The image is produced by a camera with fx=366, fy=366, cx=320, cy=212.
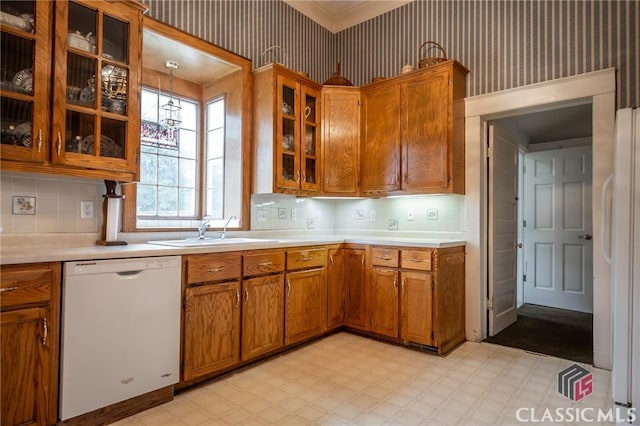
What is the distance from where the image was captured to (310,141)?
3.58 meters

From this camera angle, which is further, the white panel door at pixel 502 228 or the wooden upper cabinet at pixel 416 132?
the white panel door at pixel 502 228

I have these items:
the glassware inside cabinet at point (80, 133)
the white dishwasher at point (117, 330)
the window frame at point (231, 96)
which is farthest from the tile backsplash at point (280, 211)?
the white dishwasher at point (117, 330)

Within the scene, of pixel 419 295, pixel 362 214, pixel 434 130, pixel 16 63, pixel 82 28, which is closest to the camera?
pixel 16 63

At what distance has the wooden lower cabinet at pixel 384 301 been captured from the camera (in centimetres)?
312

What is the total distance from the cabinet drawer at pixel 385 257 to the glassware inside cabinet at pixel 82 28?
248 cm

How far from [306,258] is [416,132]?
4.93 ft

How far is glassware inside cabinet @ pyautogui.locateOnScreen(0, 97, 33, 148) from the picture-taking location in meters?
1.79

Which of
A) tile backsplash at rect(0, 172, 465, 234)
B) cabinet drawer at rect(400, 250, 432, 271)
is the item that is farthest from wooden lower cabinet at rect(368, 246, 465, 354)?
tile backsplash at rect(0, 172, 465, 234)

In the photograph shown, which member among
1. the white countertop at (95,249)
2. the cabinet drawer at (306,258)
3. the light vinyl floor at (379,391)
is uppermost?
the white countertop at (95,249)

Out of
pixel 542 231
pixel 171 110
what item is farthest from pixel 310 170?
pixel 542 231

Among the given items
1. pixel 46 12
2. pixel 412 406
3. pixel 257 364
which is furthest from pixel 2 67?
pixel 412 406

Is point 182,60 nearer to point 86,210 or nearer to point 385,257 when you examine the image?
point 86,210

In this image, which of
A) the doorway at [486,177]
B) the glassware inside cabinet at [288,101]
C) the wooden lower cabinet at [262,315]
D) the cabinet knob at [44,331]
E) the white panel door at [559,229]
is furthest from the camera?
the white panel door at [559,229]

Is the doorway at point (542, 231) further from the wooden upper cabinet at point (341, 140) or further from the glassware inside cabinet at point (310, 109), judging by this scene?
the glassware inside cabinet at point (310, 109)
